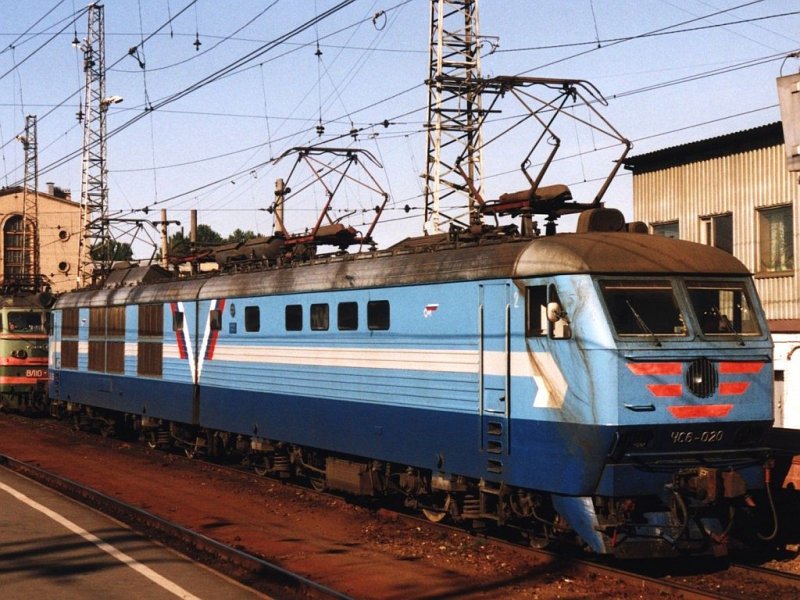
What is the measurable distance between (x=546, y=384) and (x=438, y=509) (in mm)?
3521

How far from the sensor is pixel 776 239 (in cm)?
2214

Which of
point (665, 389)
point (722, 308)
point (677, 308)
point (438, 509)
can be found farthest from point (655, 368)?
point (438, 509)

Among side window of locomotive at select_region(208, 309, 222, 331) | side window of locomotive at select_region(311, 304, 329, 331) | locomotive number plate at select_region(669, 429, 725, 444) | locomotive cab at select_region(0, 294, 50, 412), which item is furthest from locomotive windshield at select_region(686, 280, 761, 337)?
locomotive cab at select_region(0, 294, 50, 412)

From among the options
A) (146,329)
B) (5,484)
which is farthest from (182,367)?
(5,484)

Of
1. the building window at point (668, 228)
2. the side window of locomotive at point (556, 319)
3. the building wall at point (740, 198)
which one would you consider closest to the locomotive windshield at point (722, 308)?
the side window of locomotive at point (556, 319)

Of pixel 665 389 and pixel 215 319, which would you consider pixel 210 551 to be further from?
pixel 215 319

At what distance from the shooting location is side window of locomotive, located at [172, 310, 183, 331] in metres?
22.0

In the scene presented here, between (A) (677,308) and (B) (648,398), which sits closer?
(B) (648,398)

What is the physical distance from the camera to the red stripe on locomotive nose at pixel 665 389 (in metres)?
11.5

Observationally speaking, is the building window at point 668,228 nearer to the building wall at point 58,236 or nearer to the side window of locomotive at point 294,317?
the side window of locomotive at point 294,317

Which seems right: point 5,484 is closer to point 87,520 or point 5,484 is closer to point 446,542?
point 87,520

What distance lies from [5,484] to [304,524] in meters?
5.99

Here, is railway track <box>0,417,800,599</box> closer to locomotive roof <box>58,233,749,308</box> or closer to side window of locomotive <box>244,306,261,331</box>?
locomotive roof <box>58,233,749,308</box>

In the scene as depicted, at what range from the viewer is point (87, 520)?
1468 centimetres
